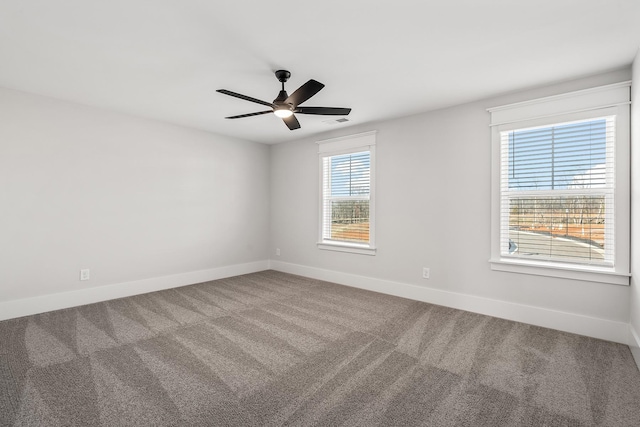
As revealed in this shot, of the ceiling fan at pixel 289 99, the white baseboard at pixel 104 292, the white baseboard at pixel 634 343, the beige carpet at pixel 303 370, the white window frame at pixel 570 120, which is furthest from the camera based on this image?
the white baseboard at pixel 104 292

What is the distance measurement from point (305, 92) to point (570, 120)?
2.60 metres

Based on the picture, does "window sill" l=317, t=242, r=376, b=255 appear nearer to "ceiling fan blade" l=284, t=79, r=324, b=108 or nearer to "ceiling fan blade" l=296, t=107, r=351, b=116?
"ceiling fan blade" l=296, t=107, r=351, b=116

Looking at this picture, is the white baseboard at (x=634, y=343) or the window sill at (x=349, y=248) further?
the window sill at (x=349, y=248)

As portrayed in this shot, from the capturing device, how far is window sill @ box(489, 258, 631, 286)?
2750 mm

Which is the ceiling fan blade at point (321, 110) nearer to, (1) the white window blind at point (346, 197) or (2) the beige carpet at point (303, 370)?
(1) the white window blind at point (346, 197)

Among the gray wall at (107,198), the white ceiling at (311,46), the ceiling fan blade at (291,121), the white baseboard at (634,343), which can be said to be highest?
the white ceiling at (311,46)

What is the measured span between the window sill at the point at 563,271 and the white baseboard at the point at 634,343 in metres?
0.41

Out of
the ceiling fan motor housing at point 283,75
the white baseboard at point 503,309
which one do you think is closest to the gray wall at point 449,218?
the white baseboard at point 503,309

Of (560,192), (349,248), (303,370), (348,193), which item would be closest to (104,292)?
(303,370)

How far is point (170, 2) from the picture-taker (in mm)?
1875

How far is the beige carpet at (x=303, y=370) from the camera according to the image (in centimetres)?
176

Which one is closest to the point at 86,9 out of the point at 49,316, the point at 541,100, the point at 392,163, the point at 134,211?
the point at 134,211

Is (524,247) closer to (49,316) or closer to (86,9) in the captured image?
(86,9)

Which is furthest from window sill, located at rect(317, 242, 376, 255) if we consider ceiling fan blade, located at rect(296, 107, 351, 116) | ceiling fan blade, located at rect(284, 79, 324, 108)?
ceiling fan blade, located at rect(284, 79, 324, 108)
